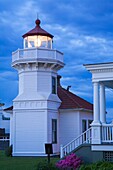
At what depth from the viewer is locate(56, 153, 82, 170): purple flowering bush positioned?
723 inches

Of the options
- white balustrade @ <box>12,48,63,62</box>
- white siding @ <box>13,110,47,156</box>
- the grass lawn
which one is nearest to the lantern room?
white balustrade @ <box>12,48,63,62</box>

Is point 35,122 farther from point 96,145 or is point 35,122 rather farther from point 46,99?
point 96,145

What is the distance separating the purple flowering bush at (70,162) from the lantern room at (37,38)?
13671mm

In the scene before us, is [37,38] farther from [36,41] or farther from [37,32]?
[37,32]

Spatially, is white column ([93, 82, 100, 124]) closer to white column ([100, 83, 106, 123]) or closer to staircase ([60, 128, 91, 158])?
white column ([100, 83, 106, 123])

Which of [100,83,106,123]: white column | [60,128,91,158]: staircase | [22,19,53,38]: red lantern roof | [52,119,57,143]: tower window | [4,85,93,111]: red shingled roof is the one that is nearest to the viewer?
[100,83,106,123]: white column

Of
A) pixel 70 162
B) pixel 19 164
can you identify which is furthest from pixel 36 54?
pixel 70 162

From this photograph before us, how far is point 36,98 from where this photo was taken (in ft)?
→ 99.9

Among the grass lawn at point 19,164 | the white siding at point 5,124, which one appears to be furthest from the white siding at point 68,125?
the white siding at point 5,124

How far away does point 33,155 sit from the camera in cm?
3006

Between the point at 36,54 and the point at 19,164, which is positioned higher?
the point at 36,54

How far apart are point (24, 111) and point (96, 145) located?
38.3ft

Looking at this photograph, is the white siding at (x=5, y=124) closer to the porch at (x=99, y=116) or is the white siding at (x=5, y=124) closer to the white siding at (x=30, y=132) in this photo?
the white siding at (x=30, y=132)

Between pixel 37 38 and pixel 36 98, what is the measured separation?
192 inches
